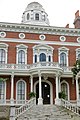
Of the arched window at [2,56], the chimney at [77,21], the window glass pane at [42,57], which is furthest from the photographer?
the chimney at [77,21]

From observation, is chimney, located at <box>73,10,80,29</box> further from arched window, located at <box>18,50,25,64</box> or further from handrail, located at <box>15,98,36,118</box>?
handrail, located at <box>15,98,36,118</box>

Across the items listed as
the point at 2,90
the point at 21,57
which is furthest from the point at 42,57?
the point at 2,90

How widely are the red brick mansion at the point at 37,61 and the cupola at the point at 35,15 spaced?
785cm

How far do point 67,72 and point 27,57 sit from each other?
5.05 m

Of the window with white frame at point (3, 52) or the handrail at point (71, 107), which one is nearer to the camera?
the handrail at point (71, 107)

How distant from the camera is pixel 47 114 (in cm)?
2264

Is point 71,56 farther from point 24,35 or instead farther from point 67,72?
point 24,35

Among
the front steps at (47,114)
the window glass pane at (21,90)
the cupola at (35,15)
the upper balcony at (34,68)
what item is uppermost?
the cupola at (35,15)

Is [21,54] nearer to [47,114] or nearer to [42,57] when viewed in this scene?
[42,57]

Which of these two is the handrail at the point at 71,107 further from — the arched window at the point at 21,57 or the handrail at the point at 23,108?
the arched window at the point at 21,57

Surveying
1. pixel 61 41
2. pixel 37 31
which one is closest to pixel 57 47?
pixel 61 41

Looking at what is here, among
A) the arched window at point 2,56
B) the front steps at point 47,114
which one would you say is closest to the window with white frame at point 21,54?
the arched window at point 2,56

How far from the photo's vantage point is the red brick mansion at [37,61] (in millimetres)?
29859

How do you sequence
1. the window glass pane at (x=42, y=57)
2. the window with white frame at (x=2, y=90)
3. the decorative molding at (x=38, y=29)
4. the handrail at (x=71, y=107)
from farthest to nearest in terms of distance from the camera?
the window glass pane at (x=42, y=57), the decorative molding at (x=38, y=29), the window with white frame at (x=2, y=90), the handrail at (x=71, y=107)
